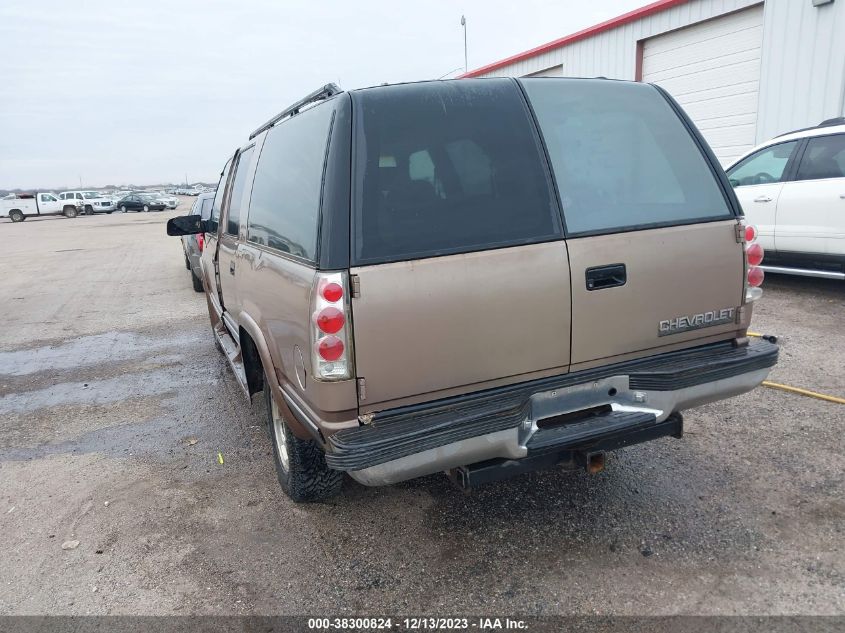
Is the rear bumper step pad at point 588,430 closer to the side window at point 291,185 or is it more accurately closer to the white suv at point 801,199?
the side window at point 291,185

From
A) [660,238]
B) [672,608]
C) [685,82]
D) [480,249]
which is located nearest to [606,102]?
[660,238]

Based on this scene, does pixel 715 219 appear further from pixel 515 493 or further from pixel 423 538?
pixel 423 538

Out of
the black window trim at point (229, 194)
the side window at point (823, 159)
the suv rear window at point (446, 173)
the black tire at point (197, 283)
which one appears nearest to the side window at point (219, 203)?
the black window trim at point (229, 194)

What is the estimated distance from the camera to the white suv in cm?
691

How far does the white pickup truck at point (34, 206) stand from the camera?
1740 inches

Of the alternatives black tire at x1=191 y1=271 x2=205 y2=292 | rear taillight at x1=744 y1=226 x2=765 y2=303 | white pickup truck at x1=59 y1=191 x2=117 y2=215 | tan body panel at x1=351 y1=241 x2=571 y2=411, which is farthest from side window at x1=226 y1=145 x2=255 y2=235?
white pickup truck at x1=59 y1=191 x2=117 y2=215

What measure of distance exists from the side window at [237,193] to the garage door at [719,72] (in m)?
10.3

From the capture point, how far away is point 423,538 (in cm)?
328

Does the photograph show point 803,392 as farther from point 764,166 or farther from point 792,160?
point 764,166

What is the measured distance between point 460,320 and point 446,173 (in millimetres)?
664

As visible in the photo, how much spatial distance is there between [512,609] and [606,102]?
7.90 ft

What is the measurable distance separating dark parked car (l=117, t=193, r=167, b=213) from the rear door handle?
5346cm

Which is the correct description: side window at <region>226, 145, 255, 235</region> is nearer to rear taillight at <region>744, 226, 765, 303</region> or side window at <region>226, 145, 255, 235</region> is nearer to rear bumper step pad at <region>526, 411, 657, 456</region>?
rear bumper step pad at <region>526, 411, 657, 456</region>

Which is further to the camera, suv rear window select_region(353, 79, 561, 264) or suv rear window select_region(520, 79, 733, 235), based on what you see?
suv rear window select_region(520, 79, 733, 235)
